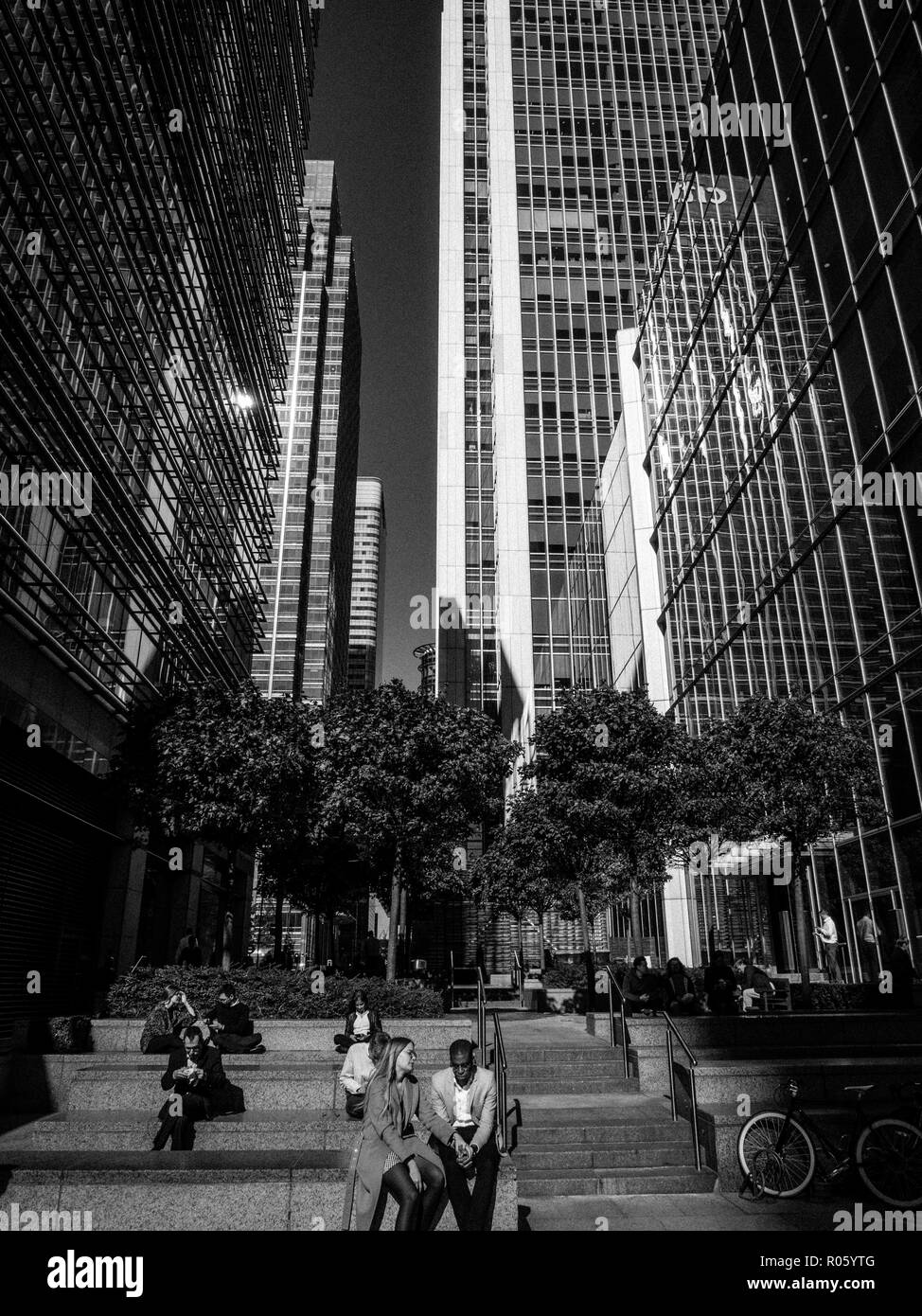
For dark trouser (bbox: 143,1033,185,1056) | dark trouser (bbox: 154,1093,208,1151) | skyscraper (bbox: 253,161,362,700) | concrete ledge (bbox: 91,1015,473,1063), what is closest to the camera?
dark trouser (bbox: 154,1093,208,1151)

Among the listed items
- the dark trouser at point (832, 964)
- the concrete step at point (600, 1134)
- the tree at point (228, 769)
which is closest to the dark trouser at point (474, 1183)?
the concrete step at point (600, 1134)

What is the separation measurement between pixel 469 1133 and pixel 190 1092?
4.25m

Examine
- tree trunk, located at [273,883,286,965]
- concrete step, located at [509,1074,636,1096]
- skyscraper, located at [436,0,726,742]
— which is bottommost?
concrete step, located at [509,1074,636,1096]

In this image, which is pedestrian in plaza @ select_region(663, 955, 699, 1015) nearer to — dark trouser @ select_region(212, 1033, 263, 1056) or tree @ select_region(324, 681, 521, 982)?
tree @ select_region(324, 681, 521, 982)

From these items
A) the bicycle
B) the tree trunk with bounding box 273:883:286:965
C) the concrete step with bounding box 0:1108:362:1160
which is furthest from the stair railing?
the tree trunk with bounding box 273:883:286:965

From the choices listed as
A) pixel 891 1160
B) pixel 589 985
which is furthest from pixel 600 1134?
pixel 589 985

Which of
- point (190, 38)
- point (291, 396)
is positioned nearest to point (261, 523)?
point (190, 38)

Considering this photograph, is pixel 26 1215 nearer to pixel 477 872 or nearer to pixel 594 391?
pixel 477 872

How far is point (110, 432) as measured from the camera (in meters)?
22.7

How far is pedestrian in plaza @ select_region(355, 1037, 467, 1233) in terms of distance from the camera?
19.0 feet

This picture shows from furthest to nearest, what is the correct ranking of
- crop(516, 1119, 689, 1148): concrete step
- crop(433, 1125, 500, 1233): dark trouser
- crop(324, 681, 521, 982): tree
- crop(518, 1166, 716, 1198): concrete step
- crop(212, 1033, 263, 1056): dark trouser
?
crop(324, 681, 521, 982): tree < crop(212, 1033, 263, 1056): dark trouser < crop(516, 1119, 689, 1148): concrete step < crop(518, 1166, 716, 1198): concrete step < crop(433, 1125, 500, 1233): dark trouser

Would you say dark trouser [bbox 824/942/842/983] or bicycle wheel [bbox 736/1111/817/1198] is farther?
dark trouser [bbox 824/942/842/983]

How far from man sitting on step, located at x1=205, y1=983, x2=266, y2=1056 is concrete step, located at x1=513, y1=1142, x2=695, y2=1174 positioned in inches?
193

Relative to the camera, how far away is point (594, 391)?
58.7 m
